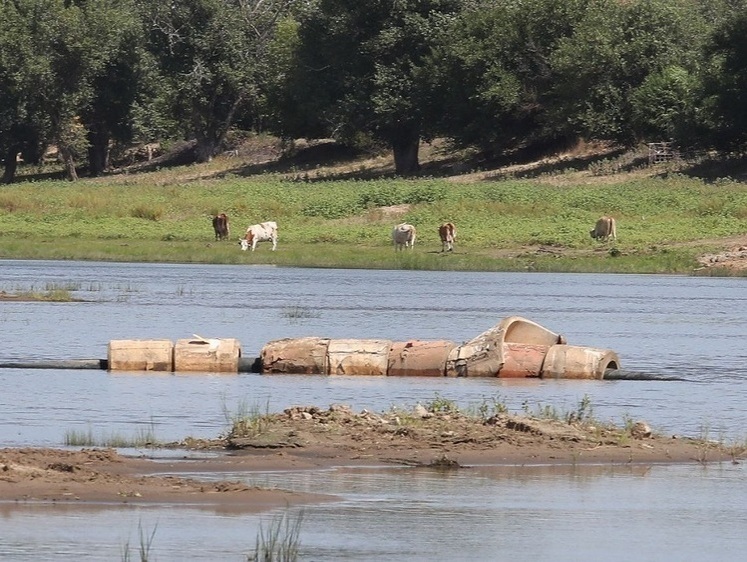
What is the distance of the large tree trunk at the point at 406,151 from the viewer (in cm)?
8031

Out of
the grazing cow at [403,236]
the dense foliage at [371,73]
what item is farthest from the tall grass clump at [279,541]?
the dense foliage at [371,73]

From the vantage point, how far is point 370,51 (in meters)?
81.4

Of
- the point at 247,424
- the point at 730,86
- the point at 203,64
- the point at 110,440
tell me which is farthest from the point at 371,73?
the point at 110,440

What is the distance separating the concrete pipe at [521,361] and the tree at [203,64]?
223 feet

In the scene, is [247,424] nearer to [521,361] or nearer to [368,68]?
[521,361]

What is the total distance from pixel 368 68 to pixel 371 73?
55 centimetres

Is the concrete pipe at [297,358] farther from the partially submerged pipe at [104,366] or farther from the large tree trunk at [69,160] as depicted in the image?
the large tree trunk at [69,160]

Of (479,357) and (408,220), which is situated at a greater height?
(408,220)

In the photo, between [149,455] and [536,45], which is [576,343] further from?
[536,45]

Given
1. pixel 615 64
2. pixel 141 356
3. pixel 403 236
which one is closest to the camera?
pixel 141 356

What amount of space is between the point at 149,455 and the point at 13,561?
13.6 feet

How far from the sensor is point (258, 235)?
50.7m

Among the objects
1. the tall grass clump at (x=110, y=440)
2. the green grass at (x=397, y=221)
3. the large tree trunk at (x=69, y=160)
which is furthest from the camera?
the large tree trunk at (x=69, y=160)

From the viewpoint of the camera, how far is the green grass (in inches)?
1891
